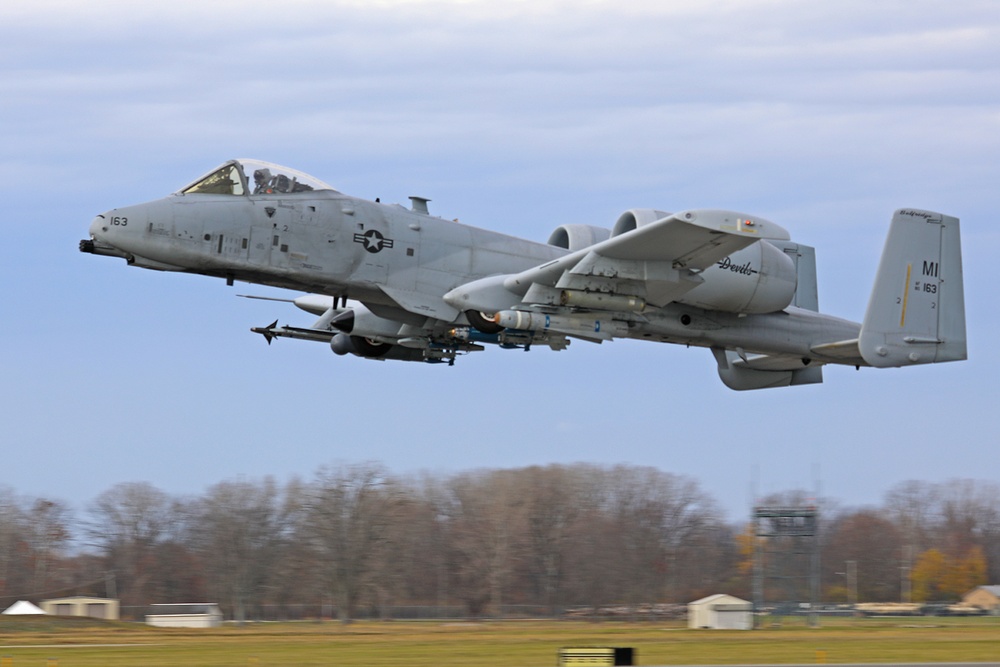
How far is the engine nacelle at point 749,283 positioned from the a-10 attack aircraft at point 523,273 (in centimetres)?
3

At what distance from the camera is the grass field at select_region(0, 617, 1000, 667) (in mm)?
26172

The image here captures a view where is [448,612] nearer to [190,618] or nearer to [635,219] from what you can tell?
[190,618]

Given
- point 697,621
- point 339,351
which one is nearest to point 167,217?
point 339,351

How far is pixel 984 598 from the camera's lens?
238 ft

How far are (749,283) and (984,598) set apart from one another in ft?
181

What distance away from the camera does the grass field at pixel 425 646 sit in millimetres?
26172

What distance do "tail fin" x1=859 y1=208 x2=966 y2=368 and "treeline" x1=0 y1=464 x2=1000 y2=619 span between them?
3278cm

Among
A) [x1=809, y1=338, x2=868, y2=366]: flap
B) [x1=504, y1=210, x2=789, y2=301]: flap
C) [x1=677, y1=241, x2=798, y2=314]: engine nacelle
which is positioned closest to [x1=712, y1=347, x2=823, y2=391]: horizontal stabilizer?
[x1=809, y1=338, x2=868, y2=366]: flap

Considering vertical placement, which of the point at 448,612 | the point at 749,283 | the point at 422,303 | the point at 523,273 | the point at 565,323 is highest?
the point at 749,283

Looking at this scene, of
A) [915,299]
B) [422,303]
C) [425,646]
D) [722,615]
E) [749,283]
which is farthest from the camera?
[722,615]

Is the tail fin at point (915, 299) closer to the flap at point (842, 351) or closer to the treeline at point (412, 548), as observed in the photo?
the flap at point (842, 351)

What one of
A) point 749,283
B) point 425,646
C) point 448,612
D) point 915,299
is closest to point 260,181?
point 749,283

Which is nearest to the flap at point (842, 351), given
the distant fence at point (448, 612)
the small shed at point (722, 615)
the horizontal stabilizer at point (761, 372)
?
the horizontal stabilizer at point (761, 372)

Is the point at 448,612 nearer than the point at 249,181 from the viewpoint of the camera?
No
